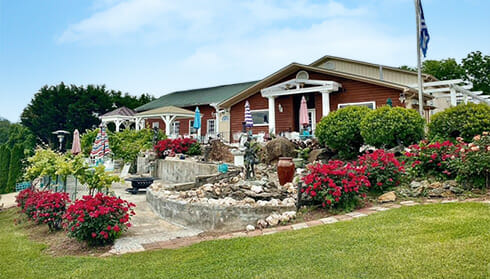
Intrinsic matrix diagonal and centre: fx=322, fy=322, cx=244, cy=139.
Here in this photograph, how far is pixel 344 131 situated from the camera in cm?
1004

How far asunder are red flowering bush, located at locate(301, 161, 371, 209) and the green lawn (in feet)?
2.43

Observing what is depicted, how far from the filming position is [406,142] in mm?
9328

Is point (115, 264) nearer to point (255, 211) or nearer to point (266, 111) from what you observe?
point (255, 211)

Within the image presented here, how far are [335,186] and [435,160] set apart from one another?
268 cm

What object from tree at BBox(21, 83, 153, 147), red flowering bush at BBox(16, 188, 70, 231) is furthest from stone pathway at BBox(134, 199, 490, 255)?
tree at BBox(21, 83, 153, 147)

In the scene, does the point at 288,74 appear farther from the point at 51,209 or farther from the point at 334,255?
the point at 334,255

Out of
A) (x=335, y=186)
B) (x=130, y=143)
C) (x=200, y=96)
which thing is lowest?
(x=335, y=186)

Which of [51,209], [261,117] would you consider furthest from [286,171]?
[261,117]

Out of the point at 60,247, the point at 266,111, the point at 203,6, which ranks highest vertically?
the point at 203,6

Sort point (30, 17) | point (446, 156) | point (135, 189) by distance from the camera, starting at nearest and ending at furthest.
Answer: point (446, 156), point (135, 189), point (30, 17)

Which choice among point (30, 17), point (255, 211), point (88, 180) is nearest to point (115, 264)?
point (255, 211)

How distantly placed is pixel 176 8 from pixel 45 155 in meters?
6.49

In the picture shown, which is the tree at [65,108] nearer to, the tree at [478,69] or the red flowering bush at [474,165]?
the red flowering bush at [474,165]

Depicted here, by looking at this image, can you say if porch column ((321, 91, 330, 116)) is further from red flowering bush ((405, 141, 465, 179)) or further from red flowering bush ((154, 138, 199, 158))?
red flowering bush ((405, 141, 465, 179))
